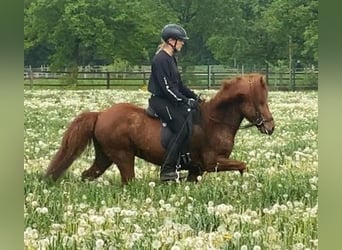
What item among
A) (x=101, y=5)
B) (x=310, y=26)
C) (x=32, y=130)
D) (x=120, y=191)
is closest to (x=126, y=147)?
(x=120, y=191)

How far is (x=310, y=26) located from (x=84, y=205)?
587 millimetres

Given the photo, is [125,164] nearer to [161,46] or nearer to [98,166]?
[98,166]

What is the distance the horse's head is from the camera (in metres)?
1.60

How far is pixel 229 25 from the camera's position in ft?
5.13

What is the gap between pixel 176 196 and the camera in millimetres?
1626

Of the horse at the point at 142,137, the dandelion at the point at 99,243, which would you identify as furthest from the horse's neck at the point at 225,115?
the dandelion at the point at 99,243

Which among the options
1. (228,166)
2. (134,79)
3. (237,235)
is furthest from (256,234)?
(134,79)

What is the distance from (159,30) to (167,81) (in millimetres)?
105

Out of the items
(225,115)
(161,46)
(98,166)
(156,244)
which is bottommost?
(156,244)

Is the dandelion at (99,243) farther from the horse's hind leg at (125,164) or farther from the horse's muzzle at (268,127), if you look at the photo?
the horse's muzzle at (268,127)

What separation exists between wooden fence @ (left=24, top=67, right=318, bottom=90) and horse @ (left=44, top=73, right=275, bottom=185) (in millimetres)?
40

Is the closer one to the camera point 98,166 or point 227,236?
point 227,236
